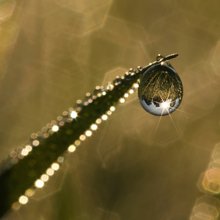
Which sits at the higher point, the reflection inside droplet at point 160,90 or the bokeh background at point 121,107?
the bokeh background at point 121,107

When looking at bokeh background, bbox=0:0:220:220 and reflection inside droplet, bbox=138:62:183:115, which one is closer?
reflection inside droplet, bbox=138:62:183:115

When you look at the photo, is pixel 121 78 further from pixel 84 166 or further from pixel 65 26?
pixel 65 26

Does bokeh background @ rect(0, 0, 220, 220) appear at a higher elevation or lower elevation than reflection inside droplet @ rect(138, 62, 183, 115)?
higher

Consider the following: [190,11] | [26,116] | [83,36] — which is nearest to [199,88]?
[190,11]

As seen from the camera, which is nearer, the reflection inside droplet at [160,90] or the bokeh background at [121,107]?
the reflection inside droplet at [160,90]
